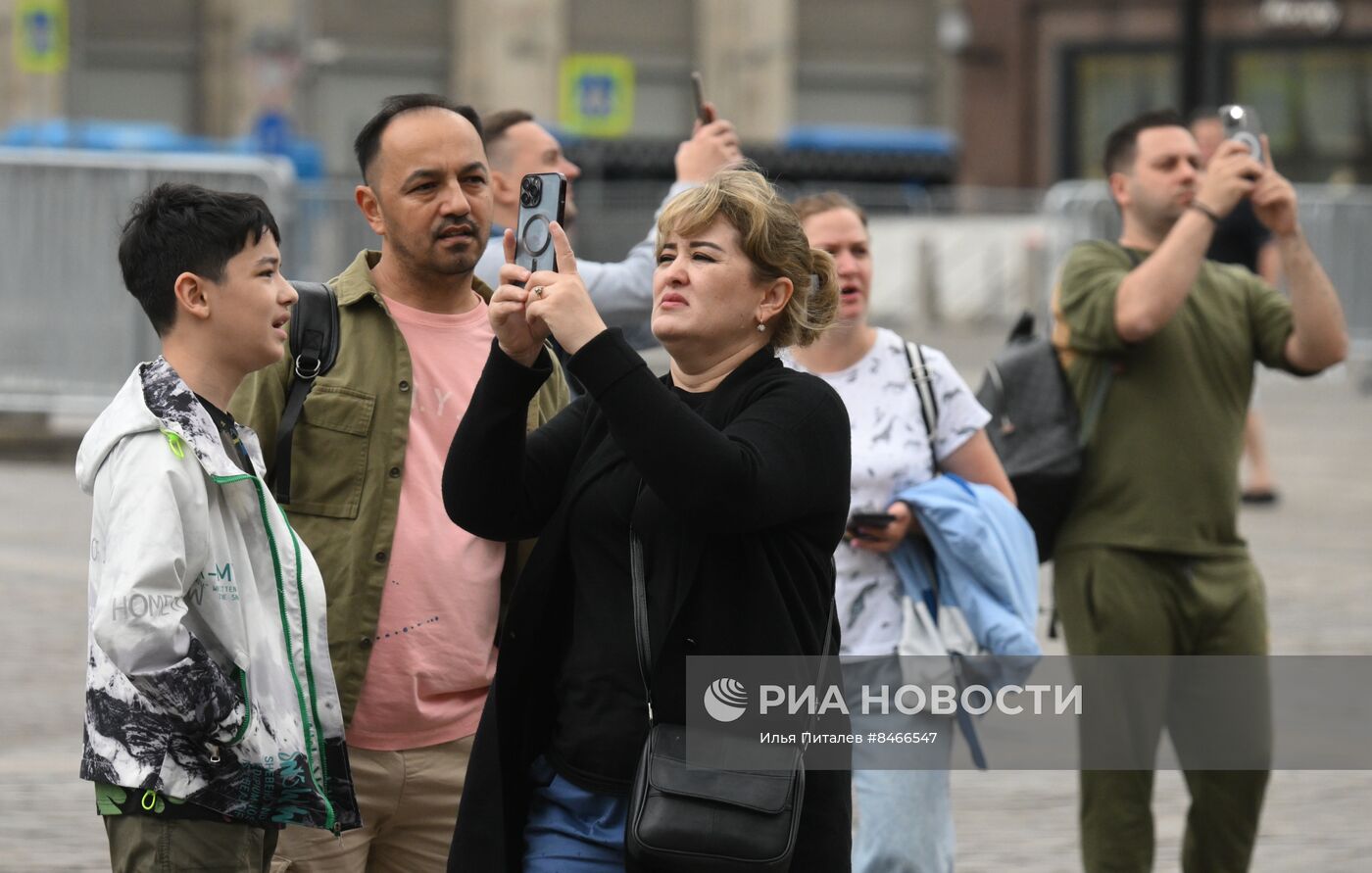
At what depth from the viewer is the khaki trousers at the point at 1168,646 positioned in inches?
200

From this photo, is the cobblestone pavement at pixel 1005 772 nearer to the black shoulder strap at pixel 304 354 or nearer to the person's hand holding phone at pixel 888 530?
the person's hand holding phone at pixel 888 530

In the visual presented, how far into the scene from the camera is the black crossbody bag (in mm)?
3043

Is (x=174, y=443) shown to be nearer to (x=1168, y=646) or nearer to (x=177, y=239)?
(x=177, y=239)

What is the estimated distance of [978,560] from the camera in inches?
186

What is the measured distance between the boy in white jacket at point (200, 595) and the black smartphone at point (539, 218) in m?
0.46

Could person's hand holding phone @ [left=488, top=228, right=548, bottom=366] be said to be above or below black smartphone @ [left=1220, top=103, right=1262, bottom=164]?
below

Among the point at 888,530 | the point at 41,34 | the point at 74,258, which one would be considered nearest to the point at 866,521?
the point at 888,530

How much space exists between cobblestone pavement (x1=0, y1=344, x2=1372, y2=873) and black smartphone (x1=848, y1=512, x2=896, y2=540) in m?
1.51

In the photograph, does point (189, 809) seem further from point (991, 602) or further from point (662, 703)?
point (991, 602)

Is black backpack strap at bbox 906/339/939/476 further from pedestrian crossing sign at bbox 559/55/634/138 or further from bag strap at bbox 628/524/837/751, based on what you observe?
pedestrian crossing sign at bbox 559/55/634/138

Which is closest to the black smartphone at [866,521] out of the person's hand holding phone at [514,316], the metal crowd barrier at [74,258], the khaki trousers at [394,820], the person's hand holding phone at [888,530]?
the person's hand holding phone at [888,530]

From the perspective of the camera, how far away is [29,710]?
7.53 m

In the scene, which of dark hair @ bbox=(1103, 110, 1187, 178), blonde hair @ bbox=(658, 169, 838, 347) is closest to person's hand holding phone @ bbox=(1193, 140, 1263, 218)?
dark hair @ bbox=(1103, 110, 1187, 178)

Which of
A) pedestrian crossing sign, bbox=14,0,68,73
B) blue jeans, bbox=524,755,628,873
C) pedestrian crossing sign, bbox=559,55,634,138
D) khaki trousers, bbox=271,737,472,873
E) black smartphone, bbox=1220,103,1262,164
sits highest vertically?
pedestrian crossing sign, bbox=14,0,68,73
